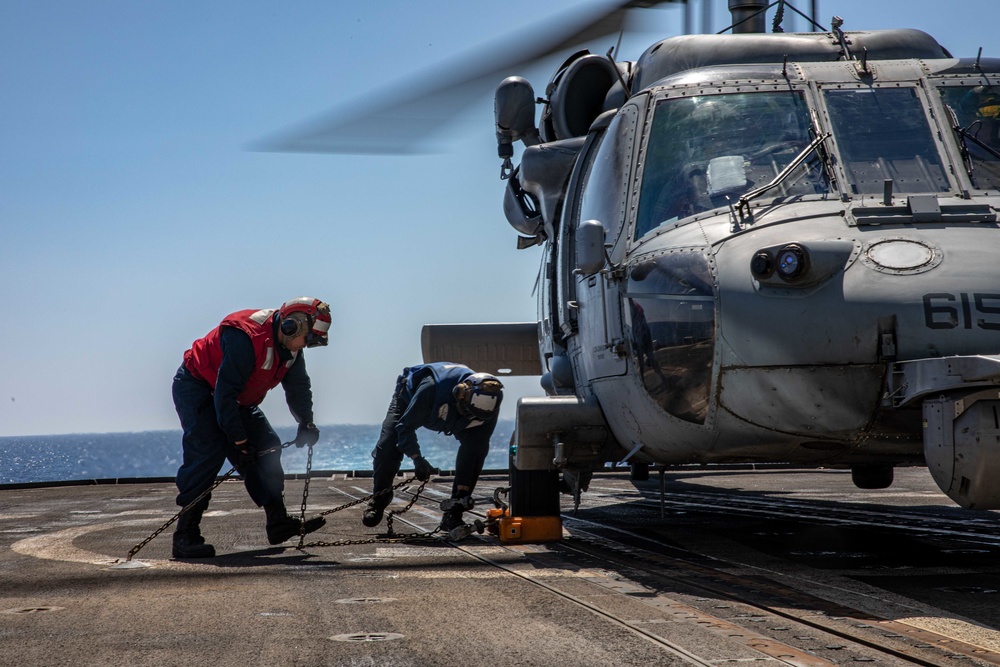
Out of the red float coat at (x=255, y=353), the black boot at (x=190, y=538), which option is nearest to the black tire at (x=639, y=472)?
the red float coat at (x=255, y=353)

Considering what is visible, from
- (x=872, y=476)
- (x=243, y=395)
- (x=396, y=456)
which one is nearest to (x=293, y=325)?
(x=243, y=395)

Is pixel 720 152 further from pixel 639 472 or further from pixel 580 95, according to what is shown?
pixel 639 472

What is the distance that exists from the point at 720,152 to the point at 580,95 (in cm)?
273

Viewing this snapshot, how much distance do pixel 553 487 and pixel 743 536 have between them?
1.44m

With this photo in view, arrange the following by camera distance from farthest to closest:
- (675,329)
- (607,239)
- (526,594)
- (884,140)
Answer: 1. (607,239)
2. (884,140)
3. (675,329)
4. (526,594)

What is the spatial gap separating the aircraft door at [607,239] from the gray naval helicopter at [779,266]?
0.07 feet

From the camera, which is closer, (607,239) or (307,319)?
(607,239)

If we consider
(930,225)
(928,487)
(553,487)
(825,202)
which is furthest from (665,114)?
(928,487)

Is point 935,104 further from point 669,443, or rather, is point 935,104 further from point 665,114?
point 669,443

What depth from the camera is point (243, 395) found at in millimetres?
7473

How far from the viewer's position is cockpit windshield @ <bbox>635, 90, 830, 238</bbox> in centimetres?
616

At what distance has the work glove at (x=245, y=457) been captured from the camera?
723 cm

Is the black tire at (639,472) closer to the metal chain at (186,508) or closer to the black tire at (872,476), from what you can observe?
the black tire at (872,476)

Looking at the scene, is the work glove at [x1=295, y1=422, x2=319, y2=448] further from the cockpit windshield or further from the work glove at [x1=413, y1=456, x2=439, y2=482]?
the cockpit windshield
